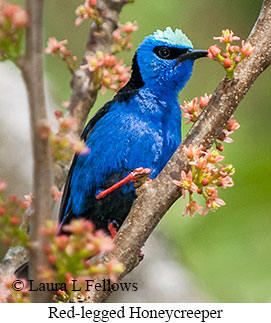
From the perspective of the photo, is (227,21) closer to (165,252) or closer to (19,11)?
(165,252)

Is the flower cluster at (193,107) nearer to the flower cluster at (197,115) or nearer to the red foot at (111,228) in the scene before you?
the flower cluster at (197,115)

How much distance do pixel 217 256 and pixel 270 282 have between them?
545 mm

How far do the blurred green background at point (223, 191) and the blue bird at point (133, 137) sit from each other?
5.48ft

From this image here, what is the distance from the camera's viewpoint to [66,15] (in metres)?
5.52

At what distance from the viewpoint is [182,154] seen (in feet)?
7.54

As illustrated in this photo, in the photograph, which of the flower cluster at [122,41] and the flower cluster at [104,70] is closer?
the flower cluster at [104,70]

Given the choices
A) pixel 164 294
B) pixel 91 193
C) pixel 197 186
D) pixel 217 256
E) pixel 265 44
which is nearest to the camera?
pixel 197 186

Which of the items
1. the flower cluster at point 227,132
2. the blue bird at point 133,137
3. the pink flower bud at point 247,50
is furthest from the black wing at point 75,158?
the pink flower bud at point 247,50

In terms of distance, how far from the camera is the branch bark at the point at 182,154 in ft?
7.07

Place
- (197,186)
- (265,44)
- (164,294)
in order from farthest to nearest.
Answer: (164,294) → (265,44) → (197,186)

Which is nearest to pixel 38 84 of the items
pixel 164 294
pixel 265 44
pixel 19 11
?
pixel 19 11

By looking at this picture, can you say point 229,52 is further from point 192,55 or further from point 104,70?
point 192,55

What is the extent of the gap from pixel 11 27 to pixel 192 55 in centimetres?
201

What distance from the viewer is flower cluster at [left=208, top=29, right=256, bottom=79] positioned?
220 centimetres
